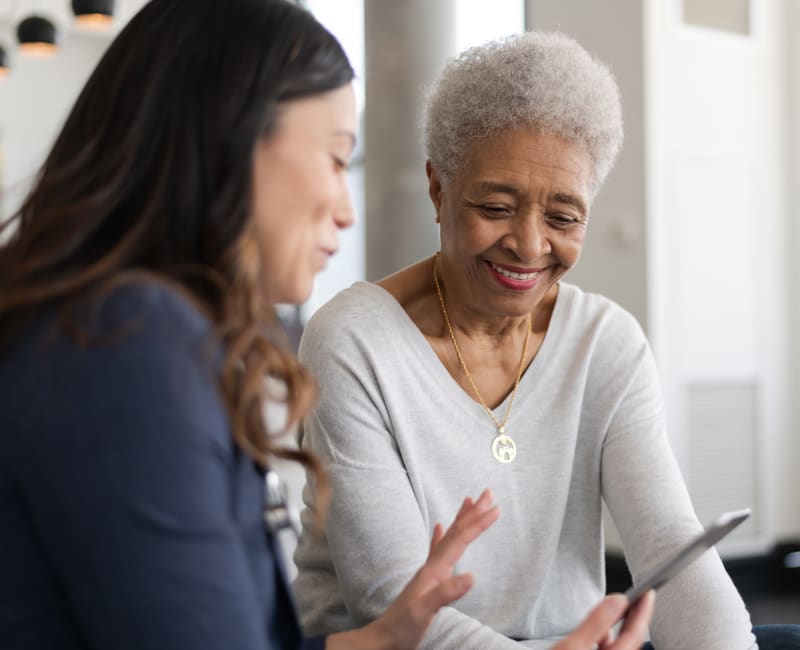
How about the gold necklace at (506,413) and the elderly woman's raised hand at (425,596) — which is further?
the gold necklace at (506,413)

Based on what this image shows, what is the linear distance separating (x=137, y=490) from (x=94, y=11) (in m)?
3.97

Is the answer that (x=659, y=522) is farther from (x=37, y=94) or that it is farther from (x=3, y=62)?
(x=37, y=94)

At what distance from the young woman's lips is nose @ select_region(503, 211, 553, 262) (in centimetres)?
3

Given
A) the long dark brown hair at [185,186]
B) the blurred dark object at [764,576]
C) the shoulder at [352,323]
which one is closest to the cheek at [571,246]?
the shoulder at [352,323]

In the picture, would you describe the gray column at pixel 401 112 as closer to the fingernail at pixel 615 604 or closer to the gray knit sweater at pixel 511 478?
the gray knit sweater at pixel 511 478

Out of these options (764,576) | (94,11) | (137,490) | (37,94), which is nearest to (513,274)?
(137,490)

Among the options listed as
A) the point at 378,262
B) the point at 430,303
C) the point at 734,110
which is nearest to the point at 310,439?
the point at 430,303

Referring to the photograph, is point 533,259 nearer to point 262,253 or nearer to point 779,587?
point 262,253

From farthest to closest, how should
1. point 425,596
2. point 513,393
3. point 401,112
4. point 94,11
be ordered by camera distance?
point 94,11, point 401,112, point 513,393, point 425,596

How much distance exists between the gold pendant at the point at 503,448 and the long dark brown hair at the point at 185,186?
31.2 inches

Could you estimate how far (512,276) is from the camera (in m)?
1.77

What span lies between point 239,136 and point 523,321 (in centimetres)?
102

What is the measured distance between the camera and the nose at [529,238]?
1722 millimetres

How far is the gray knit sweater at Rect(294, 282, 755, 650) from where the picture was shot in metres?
1.61
